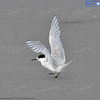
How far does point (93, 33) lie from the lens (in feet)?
62.4

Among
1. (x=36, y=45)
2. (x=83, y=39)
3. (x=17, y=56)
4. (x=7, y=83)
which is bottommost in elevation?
(x=83, y=39)

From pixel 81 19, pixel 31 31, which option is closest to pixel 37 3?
pixel 81 19

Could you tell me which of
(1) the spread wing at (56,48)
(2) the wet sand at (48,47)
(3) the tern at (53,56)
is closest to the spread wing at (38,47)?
(3) the tern at (53,56)

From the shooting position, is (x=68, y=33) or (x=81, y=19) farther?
(x=81, y=19)

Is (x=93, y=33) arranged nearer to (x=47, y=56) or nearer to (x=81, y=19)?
(x=81, y=19)

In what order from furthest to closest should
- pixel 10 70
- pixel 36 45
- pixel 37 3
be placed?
pixel 37 3 < pixel 10 70 < pixel 36 45

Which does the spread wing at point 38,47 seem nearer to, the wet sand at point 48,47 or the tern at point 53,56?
the tern at point 53,56

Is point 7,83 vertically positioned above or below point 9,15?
above

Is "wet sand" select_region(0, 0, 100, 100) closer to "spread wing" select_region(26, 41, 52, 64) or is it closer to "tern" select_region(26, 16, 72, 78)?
"tern" select_region(26, 16, 72, 78)

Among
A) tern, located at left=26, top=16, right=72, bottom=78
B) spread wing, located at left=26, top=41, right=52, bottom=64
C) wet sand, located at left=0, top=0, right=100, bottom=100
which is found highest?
spread wing, located at left=26, top=41, right=52, bottom=64

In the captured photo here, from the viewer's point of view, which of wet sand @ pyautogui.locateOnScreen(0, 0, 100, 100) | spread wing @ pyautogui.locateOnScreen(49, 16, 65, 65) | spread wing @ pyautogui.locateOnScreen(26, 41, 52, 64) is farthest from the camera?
spread wing @ pyautogui.locateOnScreen(49, 16, 65, 65)

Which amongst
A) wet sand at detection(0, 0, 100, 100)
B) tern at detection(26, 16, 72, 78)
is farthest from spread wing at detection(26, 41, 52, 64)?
wet sand at detection(0, 0, 100, 100)

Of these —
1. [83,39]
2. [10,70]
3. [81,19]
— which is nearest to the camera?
[10,70]

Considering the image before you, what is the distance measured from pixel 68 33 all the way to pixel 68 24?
1.74m
